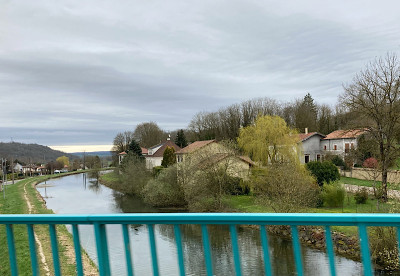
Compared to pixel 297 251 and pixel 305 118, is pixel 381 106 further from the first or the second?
pixel 305 118

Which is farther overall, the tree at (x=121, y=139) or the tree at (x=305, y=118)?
the tree at (x=121, y=139)

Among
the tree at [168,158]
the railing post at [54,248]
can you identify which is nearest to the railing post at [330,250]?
the railing post at [54,248]

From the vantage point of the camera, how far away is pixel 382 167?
2425cm

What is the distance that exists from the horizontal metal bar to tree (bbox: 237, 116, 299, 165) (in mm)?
28746

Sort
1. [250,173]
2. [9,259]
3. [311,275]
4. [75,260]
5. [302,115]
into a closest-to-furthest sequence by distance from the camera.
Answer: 1. [311,275]
2. [75,260]
3. [9,259]
4. [250,173]
5. [302,115]

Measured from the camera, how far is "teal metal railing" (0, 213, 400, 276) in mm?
2020

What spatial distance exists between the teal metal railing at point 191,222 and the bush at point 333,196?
72.3ft

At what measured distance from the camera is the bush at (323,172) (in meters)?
27.6

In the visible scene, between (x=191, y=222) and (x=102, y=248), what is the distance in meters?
0.73

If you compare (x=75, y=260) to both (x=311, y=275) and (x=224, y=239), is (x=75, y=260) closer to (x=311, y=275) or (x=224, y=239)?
(x=224, y=239)

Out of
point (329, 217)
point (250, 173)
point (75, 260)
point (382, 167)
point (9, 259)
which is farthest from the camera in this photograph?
point (250, 173)

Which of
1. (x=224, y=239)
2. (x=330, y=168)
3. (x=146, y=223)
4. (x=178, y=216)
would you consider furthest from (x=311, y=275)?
(x=330, y=168)

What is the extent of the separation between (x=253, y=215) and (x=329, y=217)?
1.53 feet

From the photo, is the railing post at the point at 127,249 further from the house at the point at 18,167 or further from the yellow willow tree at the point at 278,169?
the house at the point at 18,167
